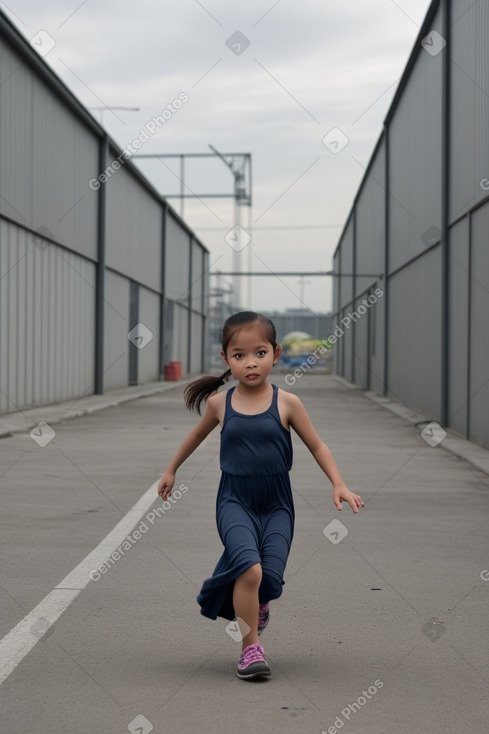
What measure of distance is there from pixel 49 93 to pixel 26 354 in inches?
266

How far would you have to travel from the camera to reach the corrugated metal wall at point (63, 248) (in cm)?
2270

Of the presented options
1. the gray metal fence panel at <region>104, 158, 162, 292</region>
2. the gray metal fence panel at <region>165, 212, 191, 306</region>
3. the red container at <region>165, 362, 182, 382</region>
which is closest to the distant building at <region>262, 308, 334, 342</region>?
the gray metal fence panel at <region>165, 212, 191, 306</region>

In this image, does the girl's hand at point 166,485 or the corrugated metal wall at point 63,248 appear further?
the corrugated metal wall at point 63,248

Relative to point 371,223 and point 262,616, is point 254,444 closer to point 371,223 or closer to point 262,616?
point 262,616

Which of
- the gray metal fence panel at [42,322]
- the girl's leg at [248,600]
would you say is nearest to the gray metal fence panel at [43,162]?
the gray metal fence panel at [42,322]

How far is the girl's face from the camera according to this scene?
471 cm

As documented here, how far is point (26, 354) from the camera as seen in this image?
24.3 metres

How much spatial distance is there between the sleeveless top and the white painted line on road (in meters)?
1.27

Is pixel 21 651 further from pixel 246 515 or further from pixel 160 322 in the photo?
pixel 160 322

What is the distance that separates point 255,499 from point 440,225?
1672 centimetres

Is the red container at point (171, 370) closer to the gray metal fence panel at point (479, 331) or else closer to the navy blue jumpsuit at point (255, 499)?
the gray metal fence panel at point (479, 331)

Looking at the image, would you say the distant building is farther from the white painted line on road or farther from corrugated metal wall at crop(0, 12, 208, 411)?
the white painted line on road

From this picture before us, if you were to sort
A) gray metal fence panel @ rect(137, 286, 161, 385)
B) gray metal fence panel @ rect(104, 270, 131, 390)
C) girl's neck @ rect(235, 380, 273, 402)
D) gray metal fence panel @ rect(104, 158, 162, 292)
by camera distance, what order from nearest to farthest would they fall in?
1. girl's neck @ rect(235, 380, 273, 402)
2. gray metal fence panel @ rect(104, 270, 131, 390)
3. gray metal fence panel @ rect(104, 158, 162, 292)
4. gray metal fence panel @ rect(137, 286, 161, 385)

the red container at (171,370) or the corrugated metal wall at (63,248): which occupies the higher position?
the corrugated metal wall at (63,248)
